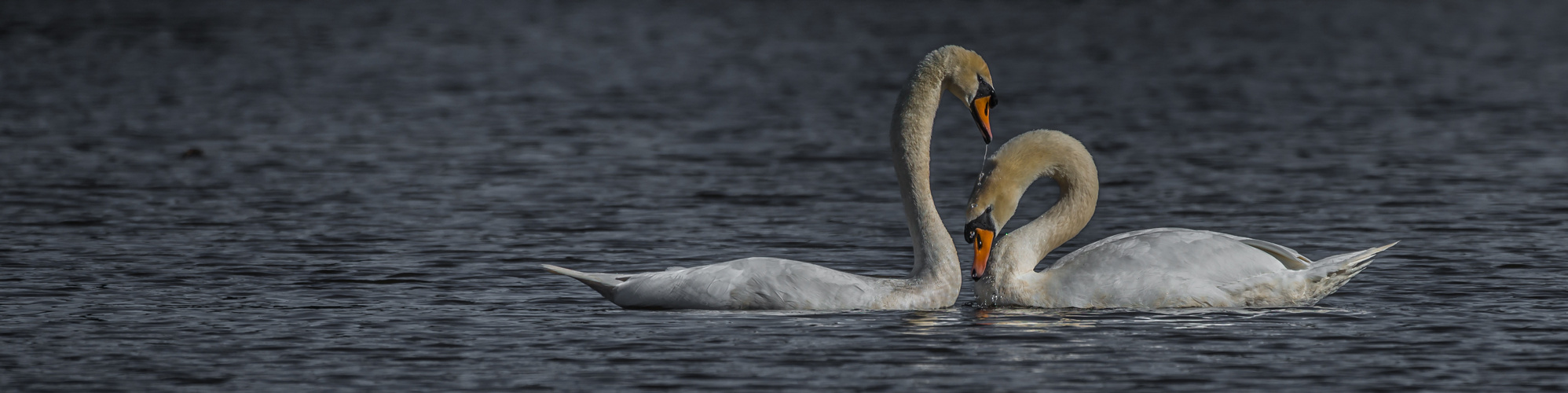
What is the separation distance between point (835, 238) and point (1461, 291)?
4.78 meters

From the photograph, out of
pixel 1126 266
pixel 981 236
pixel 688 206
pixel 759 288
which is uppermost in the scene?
pixel 981 236

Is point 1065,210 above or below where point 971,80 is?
below

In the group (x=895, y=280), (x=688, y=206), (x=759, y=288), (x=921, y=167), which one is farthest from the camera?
(x=688, y=206)

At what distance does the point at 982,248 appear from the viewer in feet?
38.4

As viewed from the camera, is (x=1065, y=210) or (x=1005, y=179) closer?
(x=1005, y=179)

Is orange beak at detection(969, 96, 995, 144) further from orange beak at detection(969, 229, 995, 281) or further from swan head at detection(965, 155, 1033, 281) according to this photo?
orange beak at detection(969, 229, 995, 281)

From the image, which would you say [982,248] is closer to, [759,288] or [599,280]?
[759,288]

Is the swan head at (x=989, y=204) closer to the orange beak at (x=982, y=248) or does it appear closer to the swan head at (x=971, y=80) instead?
the orange beak at (x=982, y=248)

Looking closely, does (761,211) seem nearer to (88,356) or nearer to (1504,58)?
(88,356)

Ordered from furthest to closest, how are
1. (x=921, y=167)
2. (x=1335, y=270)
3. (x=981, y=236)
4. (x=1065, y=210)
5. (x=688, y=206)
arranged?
1. (x=688, y=206)
2. (x=1065, y=210)
3. (x=921, y=167)
4. (x=981, y=236)
5. (x=1335, y=270)

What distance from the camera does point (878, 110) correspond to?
29.2m

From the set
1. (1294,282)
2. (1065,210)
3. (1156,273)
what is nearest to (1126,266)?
(1156,273)

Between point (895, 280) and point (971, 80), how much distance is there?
3.94ft

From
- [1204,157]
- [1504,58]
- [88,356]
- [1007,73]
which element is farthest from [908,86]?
[1504,58]
